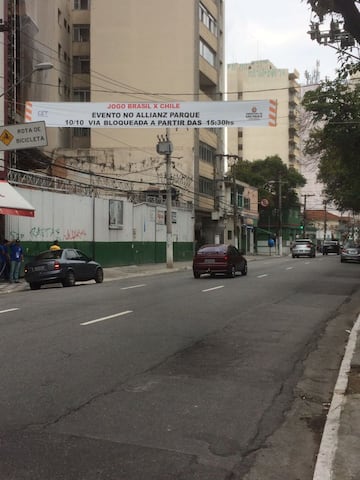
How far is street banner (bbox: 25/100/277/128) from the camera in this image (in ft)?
63.7

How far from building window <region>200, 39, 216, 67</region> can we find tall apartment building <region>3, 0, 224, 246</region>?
0.09 m

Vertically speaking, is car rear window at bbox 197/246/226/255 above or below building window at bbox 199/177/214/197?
below

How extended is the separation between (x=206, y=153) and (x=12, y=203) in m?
32.7

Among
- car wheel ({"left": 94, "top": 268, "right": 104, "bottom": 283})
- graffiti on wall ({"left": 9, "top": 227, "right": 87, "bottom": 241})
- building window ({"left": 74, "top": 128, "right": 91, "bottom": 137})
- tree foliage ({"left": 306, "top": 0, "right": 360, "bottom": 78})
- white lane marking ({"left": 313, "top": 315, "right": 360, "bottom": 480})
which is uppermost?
building window ({"left": 74, "top": 128, "right": 91, "bottom": 137})

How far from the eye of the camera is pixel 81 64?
57844 mm

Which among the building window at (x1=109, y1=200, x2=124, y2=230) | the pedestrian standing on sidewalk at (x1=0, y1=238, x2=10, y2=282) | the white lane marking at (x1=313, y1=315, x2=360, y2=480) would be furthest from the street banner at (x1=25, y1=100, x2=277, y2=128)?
the building window at (x1=109, y1=200, x2=124, y2=230)

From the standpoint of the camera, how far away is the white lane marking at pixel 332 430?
4.18 m

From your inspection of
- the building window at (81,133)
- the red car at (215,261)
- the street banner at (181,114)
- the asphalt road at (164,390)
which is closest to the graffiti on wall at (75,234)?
the red car at (215,261)

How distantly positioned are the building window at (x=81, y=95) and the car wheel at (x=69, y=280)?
4005 cm

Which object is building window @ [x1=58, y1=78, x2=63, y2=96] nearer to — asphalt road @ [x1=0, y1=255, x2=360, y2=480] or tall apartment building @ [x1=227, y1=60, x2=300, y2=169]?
asphalt road @ [x1=0, y1=255, x2=360, y2=480]

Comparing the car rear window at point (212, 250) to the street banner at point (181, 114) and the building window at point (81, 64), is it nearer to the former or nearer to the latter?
the street banner at point (181, 114)

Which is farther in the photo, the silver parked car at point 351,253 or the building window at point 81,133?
the building window at point 81,133

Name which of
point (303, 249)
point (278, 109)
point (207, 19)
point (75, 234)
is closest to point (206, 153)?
point (303, 249)

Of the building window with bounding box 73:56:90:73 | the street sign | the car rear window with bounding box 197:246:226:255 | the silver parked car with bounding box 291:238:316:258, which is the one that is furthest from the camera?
the building window with bounding box 73:56:90:73
